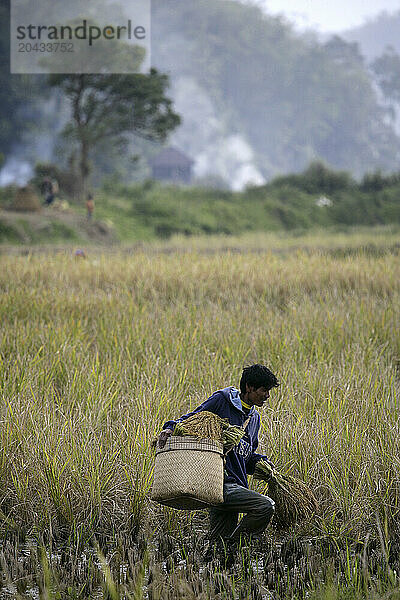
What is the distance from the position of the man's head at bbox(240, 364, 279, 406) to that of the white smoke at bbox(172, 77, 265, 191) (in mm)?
58951

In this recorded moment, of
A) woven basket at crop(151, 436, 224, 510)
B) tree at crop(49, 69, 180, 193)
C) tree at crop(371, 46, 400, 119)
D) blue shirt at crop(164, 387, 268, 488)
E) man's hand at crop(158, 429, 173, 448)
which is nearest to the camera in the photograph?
woven basket at crop(151, 436, 224, 510)

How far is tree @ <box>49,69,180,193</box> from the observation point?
22844 millimetres

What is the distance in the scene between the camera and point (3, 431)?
10.8 feet

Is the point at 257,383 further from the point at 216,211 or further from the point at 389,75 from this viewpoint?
the point at 389,75

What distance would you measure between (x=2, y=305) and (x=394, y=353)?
311cm

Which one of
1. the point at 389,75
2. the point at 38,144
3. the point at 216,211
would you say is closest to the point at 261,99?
the point at 389,75

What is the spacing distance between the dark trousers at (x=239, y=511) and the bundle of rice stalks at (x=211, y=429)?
163 millimetres

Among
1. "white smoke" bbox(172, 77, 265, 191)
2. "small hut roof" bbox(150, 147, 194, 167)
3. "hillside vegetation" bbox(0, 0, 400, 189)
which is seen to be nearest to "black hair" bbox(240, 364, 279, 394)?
"small hut roof" bbox(150, 147, 194, 167)

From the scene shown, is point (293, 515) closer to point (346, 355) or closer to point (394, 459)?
point (394, 459)

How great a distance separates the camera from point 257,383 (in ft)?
8.06

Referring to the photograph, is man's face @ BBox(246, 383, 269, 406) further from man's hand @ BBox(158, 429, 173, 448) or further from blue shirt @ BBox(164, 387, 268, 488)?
man's hand @ BBox(158, 429, 173, 448)

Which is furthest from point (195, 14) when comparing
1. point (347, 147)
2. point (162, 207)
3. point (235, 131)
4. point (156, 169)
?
point (162, 207)

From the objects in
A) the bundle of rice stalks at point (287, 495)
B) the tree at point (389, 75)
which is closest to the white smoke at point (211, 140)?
the tree at point (389, 75)

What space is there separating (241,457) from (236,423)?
15 cm
